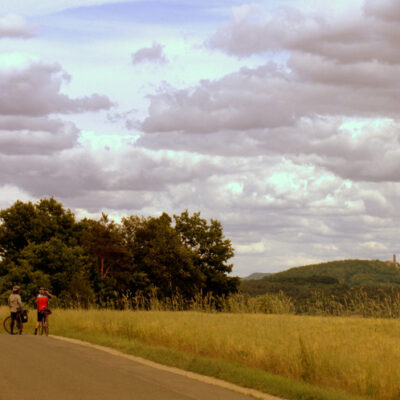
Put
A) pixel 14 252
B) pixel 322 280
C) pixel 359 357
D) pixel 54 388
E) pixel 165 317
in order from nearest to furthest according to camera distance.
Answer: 1. pixel 54 388
2. pixel 359 357
3. pixel 165 317
4. pixel 14 252
5. pixel 322 280

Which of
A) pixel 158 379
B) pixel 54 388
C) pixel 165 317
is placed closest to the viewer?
pixel 54 388

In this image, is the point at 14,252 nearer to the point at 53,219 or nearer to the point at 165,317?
the point at 53,219

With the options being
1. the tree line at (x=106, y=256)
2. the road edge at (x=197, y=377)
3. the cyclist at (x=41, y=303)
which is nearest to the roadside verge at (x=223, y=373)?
the road edge at (x=197, y=377)

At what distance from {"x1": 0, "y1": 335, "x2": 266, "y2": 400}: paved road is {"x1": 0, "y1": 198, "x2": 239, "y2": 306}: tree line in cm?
3596

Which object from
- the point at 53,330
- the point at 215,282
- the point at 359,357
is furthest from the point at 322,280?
the point at 359,357

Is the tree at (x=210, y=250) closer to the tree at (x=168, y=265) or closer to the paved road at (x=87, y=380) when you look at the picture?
the tree at (x=168, y=265)

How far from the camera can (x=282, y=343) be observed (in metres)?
18.1

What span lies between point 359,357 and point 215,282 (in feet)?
189

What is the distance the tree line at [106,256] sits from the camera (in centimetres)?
5638

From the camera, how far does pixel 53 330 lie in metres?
27.8

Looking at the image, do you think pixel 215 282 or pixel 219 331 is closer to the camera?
pixel 219 331

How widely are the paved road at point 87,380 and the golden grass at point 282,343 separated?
2693mm

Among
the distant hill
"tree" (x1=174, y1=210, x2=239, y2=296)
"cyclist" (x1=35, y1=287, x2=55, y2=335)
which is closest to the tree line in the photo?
"tree" (x1=174, y1=210, x2=239, y2=296)

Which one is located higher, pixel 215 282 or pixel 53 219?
pixel 53 219
